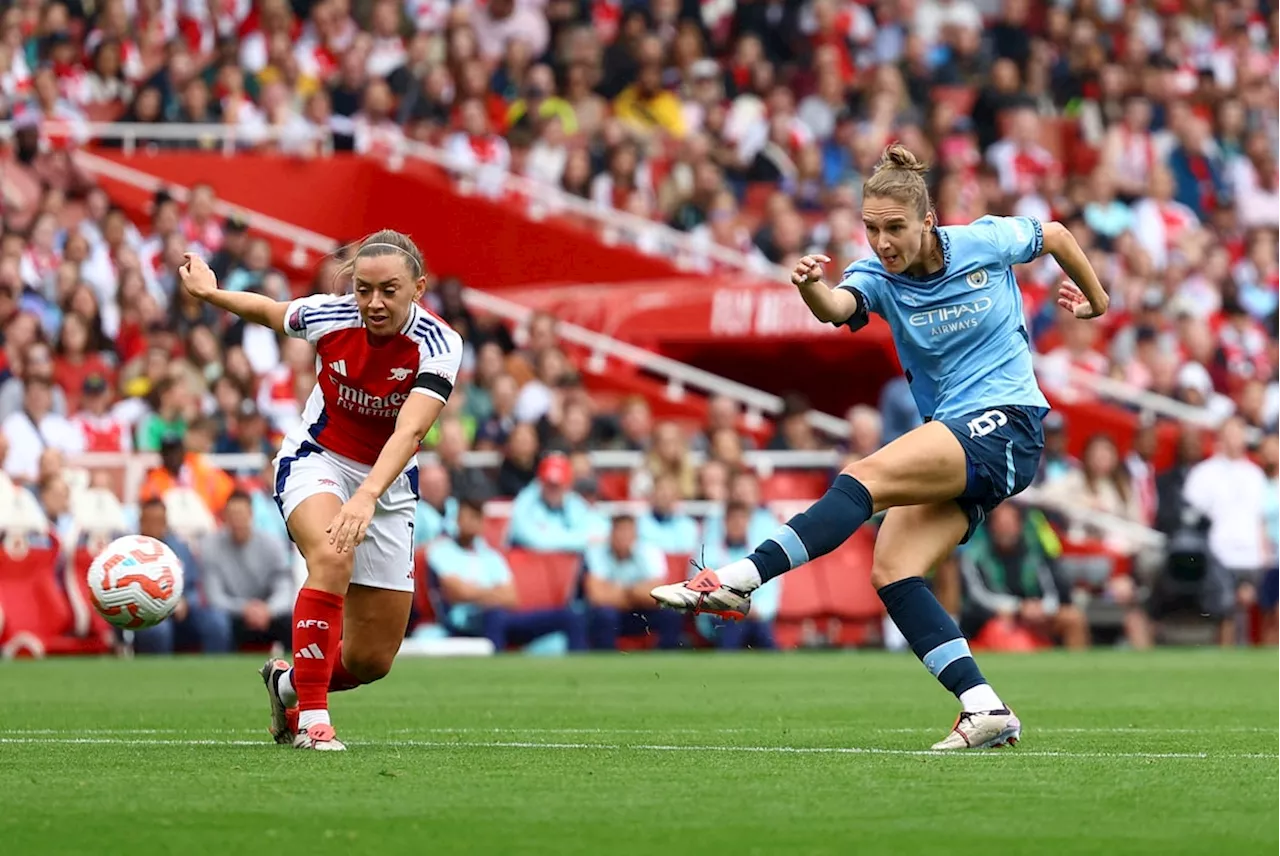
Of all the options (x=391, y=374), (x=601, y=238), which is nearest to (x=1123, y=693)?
(x=391, y=374)

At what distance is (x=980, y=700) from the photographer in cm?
812

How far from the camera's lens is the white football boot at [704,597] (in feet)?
25.0

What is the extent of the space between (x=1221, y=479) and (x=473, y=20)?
10.3m

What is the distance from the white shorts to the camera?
861 cm

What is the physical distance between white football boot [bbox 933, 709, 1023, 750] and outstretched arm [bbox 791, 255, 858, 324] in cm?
151

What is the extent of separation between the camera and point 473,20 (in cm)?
2556

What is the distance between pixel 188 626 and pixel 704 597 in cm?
1060

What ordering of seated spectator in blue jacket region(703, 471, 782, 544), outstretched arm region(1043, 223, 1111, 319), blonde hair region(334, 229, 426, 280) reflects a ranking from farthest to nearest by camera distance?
seated spectator in blue jacket region(703, 471, 782, 544) < outstretched arm region(1043, 223, 1111, 319) < blonde hair region(334, 229, 426, 280)

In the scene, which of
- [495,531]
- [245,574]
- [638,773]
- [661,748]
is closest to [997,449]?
[661,748]

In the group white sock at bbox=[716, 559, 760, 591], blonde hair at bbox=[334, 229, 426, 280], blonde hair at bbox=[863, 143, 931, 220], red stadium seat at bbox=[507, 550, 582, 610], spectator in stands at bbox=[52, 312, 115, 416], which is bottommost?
white sock at bbox=[716, 559, 760, 591]

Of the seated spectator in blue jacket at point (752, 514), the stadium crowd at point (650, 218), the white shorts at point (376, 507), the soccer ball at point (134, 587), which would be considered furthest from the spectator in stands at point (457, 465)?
the white shorts at point (376, 507)

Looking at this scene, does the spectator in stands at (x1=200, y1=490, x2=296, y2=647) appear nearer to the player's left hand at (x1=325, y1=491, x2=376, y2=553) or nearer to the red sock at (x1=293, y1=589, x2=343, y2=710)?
the red sock at (x1=293, y1=589, x2=343, y2=710)

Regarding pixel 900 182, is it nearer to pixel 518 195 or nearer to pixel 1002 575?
pixel 1002 575

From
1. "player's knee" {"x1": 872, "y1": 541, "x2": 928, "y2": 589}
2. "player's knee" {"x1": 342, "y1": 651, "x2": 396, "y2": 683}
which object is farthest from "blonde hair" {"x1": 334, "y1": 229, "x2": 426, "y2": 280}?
"player's knee" {"x1": 872, "y1": 541, "x2": 928, "y2": 589}
